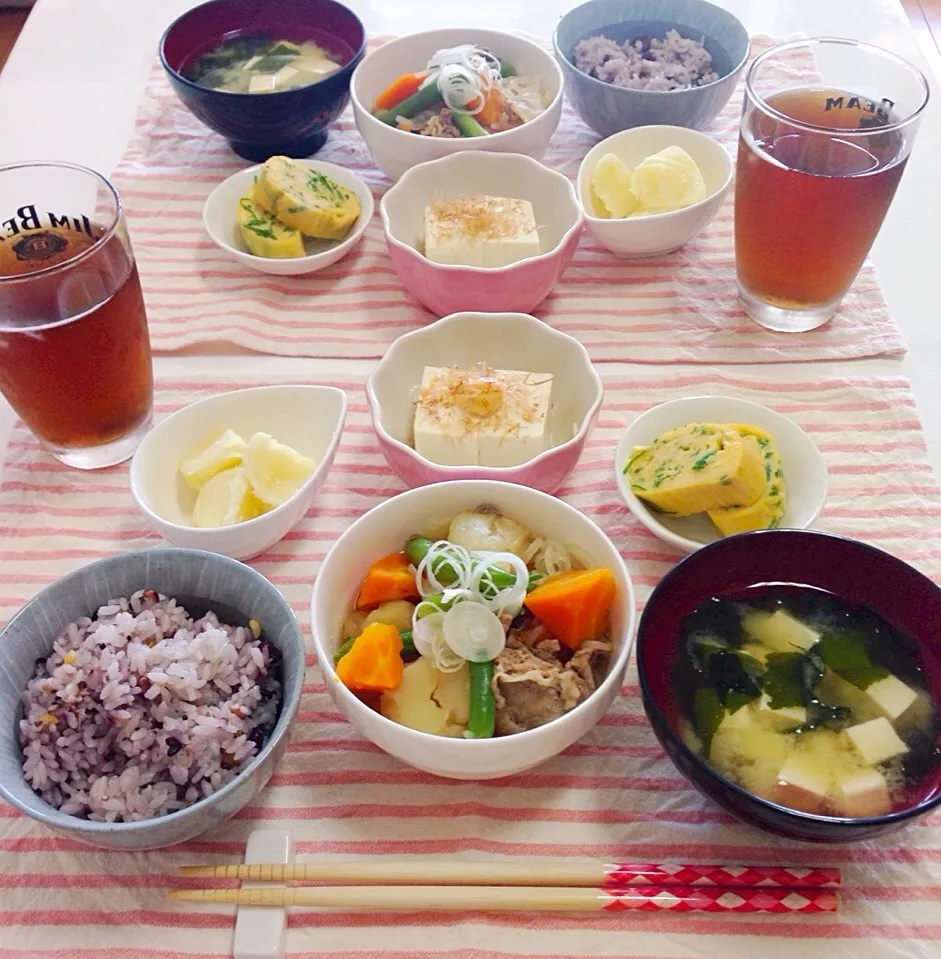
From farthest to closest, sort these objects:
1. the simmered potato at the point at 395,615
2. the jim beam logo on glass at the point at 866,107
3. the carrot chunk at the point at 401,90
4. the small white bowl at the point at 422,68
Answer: the carrot chunk at the point at 401,90
the small white bowl at the point at 422,68
the jim beam logo on glass at the point at 866,107
the simmered potato at the point at 395,615

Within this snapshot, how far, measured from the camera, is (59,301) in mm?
1200

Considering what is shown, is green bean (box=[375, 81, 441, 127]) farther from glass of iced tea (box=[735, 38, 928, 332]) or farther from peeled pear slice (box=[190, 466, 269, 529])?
peeled pear slice (box=[190, 466, 269, 529])

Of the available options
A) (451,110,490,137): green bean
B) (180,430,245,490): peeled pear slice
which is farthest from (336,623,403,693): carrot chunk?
(451,110,490,137): green bean

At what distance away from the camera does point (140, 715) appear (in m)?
0.97

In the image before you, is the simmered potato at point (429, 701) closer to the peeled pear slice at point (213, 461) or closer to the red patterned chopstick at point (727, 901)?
the red patterned chopstick at point (727, 901)

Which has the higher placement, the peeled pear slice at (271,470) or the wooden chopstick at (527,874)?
the peeled pear slice at (271,470)

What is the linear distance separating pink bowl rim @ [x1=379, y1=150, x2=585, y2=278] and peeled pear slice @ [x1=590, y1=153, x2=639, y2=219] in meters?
0.07

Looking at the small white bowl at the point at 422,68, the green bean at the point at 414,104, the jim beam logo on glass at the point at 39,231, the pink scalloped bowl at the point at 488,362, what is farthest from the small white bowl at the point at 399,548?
the green bean at the point at 414,104

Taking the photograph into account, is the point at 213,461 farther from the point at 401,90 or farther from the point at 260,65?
the point at 260,65

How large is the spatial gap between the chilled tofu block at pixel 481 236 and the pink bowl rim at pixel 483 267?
0.07ft

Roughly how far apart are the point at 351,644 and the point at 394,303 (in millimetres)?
786

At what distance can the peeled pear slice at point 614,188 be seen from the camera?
1650 millimetres

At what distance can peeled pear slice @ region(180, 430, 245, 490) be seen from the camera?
50.3 inches

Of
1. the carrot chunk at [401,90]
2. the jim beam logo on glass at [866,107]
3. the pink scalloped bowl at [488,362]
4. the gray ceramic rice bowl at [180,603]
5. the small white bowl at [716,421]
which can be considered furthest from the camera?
the carrot chunk at [401,90]
